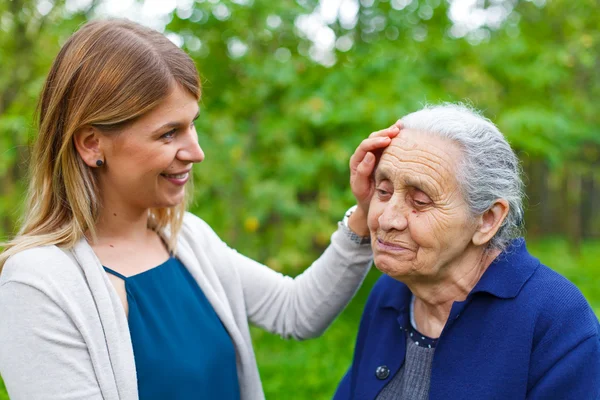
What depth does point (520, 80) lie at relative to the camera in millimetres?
5441

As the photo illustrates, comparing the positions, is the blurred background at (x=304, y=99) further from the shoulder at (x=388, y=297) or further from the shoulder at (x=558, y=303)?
the shoulder at (x=558, y=303)

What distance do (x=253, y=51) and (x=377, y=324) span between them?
3257 mm

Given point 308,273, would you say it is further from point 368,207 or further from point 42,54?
point 42,54

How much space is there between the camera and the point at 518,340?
1.76 m

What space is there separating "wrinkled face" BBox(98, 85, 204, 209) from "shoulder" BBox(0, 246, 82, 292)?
0.95ft

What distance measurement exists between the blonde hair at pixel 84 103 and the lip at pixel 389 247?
78cm

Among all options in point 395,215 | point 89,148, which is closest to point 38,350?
point 89,148

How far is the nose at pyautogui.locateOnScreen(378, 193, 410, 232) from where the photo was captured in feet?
6.29

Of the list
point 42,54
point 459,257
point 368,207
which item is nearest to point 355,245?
point 368,207

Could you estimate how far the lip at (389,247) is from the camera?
6.33ft

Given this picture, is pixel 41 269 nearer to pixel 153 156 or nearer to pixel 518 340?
pixel 153 156

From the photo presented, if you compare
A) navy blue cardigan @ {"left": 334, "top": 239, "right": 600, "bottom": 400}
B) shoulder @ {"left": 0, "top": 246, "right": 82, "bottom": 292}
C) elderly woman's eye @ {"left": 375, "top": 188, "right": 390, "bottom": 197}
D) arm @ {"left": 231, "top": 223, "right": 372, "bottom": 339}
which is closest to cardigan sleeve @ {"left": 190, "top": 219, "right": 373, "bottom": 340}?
arm @ {"left": 231, "top": 223, "right": 372, "bottom": 339}

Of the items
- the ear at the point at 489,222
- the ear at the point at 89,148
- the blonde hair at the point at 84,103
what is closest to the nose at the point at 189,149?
the blonde hair at the point at 84,103

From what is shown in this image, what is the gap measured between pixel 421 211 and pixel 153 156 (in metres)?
0.86
